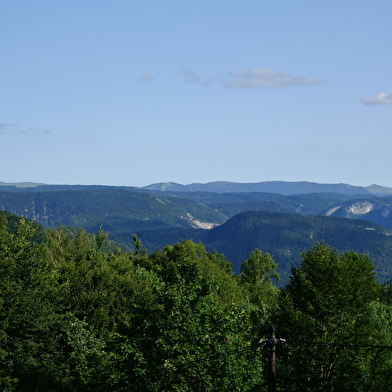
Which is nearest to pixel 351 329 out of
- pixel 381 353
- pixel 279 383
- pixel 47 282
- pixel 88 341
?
pixel 381 353

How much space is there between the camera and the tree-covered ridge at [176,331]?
3515 centimetres

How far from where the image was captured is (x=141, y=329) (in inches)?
1481

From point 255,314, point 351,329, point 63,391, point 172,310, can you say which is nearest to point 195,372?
point 172,310

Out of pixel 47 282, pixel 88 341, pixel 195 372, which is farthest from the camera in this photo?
pixel 47 282

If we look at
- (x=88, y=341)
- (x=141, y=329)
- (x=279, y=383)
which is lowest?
(x=279, y=383)

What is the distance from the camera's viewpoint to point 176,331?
35344 millimetres

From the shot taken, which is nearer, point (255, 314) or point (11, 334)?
point (11, 334)

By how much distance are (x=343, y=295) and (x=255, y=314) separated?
45.9 ft

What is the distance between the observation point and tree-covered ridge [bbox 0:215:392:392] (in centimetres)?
3515

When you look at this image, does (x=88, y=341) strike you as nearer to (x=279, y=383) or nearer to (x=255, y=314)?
(x=279, y=383)

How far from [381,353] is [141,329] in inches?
822

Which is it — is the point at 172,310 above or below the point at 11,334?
above

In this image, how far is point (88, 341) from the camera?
46.6m

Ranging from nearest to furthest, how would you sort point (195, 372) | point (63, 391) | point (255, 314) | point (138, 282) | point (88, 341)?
point (195, 372)
point (63, 391)
point (88, 341)
point (255, 314)
point (138, 282)
